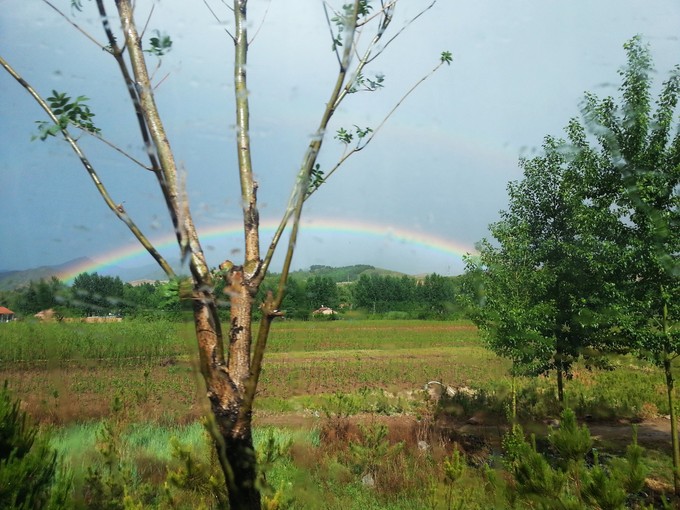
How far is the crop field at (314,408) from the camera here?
520cm

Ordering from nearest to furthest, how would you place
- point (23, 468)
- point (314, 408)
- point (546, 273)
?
point (23, 468), point (546, 273), point (314, 408)

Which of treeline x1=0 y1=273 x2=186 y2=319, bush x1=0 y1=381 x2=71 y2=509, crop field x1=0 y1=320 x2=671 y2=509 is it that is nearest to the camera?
treeline x1=0 y1=273 x2=186 y2=319

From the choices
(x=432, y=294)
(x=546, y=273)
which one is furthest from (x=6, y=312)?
(x=432, y=294)

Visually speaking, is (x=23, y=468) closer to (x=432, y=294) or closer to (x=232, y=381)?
(x=232, y=381)

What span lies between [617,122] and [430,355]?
67.6ft

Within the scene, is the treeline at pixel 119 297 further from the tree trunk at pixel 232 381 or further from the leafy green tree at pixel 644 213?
the leafy green tree at pixel 644 213

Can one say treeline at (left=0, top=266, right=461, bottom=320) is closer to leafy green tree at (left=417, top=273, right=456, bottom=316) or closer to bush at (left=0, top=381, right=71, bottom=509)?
bush at (left=0, top=381, right=71, bottom=509)

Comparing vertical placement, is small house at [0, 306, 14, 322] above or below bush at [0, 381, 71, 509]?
above

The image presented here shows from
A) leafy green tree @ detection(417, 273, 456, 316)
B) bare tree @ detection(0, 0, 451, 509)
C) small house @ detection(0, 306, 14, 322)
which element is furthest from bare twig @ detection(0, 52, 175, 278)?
leafy green tree @ detection(417, 273, 456, 316)

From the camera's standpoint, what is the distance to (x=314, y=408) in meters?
13.8

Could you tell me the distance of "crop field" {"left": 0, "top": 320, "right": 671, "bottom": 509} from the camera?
520cm

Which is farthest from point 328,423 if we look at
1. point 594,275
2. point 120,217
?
point 120,217

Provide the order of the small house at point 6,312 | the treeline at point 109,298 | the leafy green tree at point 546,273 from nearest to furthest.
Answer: the treeline at point 109,298, the small house at point 6,312, the leafy green tree at point 546,273

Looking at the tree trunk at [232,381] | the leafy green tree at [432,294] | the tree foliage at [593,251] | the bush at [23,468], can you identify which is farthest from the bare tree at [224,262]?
the leafy green tree at [432,294]
